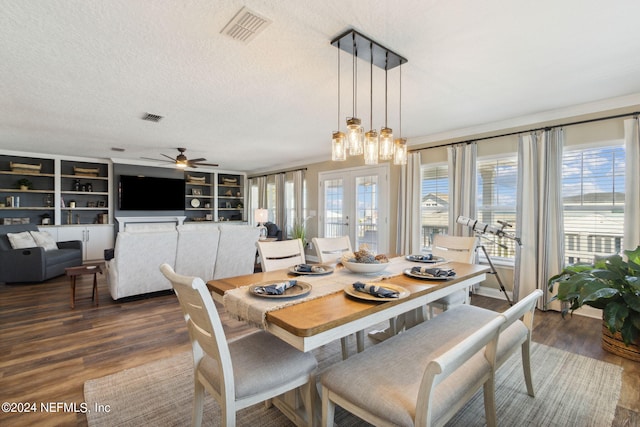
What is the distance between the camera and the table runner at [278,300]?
1.37 m

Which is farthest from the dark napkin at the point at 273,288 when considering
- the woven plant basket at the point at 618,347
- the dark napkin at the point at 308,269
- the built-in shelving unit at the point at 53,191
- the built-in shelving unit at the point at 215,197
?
the built-in shelving unit at the point at 215,197

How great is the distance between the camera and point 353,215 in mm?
6047

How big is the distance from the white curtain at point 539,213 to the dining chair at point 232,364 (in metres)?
3.41

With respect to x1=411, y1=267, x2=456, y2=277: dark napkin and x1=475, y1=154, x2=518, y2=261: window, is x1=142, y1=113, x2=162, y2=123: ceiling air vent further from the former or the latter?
x1=475, y1=154, x2=518, y2=261: window

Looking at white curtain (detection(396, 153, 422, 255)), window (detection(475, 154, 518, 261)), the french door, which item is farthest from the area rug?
the french door

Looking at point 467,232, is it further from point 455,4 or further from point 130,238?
point 130,238

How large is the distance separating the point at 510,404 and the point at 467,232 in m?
2.65

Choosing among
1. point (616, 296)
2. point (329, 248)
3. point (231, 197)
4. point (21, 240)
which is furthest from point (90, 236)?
point (616, 296)

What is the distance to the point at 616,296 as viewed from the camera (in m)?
2.42

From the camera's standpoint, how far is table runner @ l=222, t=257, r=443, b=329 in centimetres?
137

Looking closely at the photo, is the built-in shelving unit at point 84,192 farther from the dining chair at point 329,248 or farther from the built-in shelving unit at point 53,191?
the dining chair at point 329,248

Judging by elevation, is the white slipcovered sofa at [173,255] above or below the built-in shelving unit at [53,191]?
below

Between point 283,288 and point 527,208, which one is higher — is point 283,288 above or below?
below

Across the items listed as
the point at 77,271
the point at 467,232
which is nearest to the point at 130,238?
the point at 77,271
